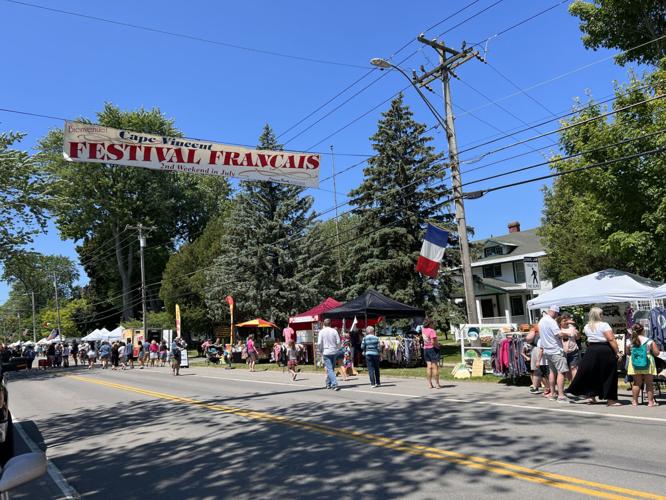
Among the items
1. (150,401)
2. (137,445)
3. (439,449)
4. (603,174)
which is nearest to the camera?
(439,449)

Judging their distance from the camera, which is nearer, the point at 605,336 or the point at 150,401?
the point at 605,336

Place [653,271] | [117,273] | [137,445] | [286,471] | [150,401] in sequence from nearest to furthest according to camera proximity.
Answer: [286,471] < [137,445] < [150,401] < [653,271] < [117,273]

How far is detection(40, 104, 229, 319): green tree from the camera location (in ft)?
175

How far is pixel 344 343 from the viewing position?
18953 millimetres

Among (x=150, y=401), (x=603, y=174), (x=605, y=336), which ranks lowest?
(x=150, y=401)

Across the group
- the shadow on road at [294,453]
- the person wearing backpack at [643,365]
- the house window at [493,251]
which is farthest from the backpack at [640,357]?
the house window at [493,251]

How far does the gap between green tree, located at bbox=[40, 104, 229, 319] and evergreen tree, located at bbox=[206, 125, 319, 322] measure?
64.1 ft

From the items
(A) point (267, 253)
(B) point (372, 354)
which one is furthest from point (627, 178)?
(A) point (267, 253)

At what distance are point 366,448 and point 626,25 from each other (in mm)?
17866

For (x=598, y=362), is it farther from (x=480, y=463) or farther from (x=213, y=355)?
(x=213, y=355)

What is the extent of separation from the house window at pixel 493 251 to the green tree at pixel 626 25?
3121 cm

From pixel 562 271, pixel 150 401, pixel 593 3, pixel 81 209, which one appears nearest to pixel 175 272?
pixel 81 209

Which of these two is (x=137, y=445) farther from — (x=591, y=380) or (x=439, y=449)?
(x=591, y=380)

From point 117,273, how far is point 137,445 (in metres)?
58.5
